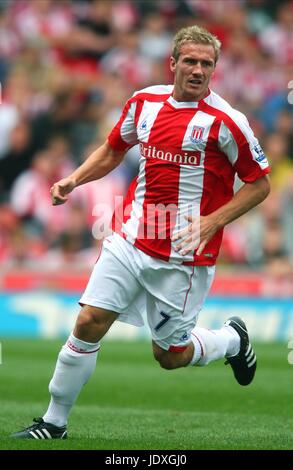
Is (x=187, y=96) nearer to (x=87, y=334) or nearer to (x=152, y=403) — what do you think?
(x=87, y=334)

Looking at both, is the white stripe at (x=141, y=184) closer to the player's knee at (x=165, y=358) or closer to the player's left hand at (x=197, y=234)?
the player's left hand at (x=197, y=234)

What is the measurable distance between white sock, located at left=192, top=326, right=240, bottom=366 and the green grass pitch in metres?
0.46

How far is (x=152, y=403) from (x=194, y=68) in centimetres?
319

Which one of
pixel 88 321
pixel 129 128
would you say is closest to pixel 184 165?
pixel 129 128

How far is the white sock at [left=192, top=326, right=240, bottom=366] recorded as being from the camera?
7.45m

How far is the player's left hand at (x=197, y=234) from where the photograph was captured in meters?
6.67

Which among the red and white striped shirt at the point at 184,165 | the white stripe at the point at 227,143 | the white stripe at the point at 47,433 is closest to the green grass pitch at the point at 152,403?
the white stripe at the point at 47,433

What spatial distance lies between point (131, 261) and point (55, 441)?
1208mm

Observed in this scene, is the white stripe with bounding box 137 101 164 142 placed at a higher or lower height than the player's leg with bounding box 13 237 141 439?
higher

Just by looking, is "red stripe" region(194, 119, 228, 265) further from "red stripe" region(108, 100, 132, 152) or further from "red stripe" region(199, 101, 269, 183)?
"red stripe" region(108, 100, 132, 152)

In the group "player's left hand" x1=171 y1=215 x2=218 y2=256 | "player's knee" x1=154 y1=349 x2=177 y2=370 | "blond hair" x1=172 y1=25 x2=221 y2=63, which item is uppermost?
"blond hair" x1=172 y1=25 x2=221 y2=63

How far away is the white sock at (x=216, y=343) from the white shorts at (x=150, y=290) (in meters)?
0.32

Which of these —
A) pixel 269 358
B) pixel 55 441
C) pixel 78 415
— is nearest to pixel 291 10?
pixel 269 358

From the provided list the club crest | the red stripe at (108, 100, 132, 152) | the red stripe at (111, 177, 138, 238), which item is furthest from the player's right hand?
the club crest
